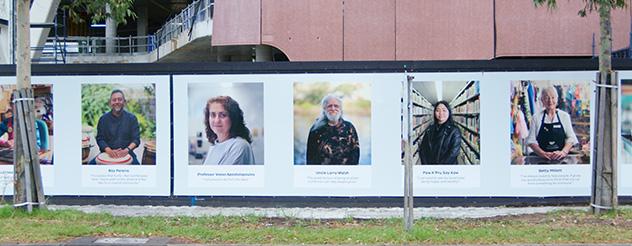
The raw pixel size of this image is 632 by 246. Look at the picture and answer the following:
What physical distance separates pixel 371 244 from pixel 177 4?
42.0m

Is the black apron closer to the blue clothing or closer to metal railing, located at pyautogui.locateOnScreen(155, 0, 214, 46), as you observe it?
the blue clothing

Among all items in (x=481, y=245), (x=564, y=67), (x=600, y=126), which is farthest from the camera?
(x=564, y=67)

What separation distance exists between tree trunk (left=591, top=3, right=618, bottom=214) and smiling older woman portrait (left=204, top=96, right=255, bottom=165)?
542cm

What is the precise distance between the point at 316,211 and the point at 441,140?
2406 millimetres

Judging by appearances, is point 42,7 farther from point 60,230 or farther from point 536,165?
point 536,165

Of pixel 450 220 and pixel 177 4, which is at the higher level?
pixel 177 4

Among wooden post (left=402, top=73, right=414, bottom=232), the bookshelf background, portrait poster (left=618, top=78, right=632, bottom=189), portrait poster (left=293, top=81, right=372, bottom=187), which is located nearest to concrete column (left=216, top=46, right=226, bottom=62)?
portrait poster (left=293, top=81, right=372, bottom=187)

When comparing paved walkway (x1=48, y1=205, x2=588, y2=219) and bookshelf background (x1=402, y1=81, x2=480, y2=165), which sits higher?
bookshelf background (x1=402, y1=81, x2=480, y2=165)

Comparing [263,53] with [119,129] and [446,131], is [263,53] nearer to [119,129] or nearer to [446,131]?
[119,129]

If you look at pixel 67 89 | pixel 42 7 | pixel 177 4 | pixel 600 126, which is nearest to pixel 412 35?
pixel 600 126

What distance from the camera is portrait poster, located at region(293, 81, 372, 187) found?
10242mm

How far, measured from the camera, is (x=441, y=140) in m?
10.2

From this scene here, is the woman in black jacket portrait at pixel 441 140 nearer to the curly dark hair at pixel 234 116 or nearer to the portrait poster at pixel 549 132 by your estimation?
the portrait poster at pixel 549 132

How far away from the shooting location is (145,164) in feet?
34.2
